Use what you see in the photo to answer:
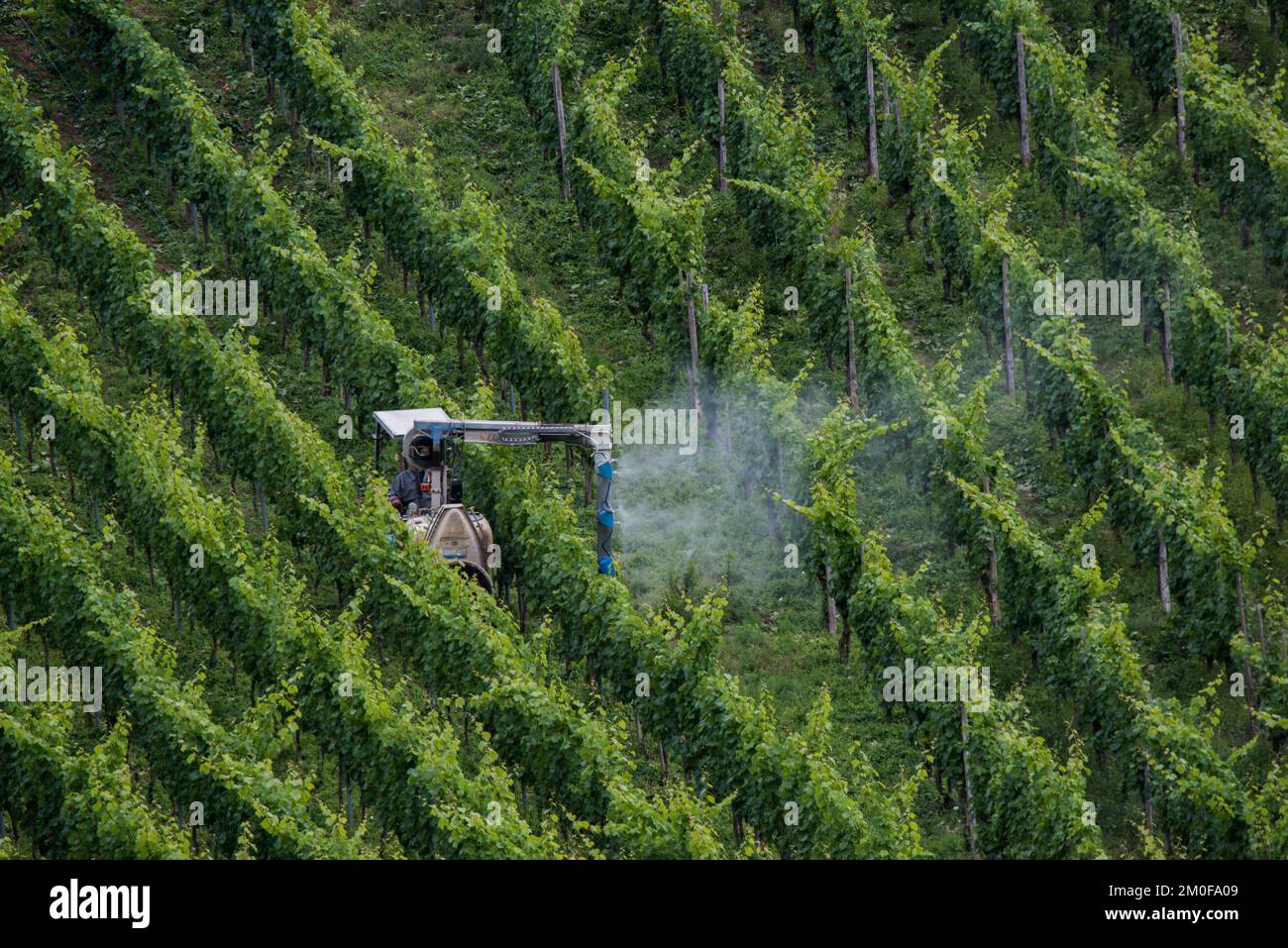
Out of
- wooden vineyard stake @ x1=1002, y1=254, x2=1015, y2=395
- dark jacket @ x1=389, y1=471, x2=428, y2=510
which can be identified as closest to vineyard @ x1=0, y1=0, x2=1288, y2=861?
wooden vineyard stake @ x1=1002, y1=254, x2=1015, y2=395

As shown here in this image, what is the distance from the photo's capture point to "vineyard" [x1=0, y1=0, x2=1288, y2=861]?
102ft

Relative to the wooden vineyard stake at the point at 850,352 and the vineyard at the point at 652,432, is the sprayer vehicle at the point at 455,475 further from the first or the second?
the wooden vineyard stake at the point at 850,352

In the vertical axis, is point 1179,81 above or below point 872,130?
above

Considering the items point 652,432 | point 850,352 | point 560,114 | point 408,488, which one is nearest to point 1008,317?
point 850,352

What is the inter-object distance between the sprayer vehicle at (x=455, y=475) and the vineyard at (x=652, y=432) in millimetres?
137

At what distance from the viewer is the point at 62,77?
49.0m

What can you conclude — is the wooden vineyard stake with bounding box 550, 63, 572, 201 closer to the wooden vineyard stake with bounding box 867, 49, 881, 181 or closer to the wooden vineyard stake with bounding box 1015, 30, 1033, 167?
the wooden vineyard stake with bounding box 867, 49, 881, 181

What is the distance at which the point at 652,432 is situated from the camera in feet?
133

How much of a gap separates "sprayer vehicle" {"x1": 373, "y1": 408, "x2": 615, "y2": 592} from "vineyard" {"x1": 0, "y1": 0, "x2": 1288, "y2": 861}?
0.14 m

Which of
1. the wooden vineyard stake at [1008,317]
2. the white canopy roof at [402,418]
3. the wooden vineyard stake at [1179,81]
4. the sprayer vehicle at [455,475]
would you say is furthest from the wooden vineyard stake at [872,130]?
the white canopy roof at [402,418]

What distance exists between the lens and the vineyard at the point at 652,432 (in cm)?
3116

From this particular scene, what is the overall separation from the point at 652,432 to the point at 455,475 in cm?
506

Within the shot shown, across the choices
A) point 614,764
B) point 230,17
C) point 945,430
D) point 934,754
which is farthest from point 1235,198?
point 230,17

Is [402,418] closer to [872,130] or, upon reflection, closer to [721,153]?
[721,153]
